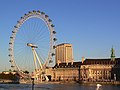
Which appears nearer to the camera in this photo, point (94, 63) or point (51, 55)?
point (51, 55)

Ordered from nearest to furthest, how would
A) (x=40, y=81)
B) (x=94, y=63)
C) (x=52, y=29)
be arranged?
(x=52, y=29), (x=40, y=81), (x=94, y=63)

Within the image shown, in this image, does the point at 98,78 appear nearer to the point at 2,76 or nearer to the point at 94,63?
the point at 94,63

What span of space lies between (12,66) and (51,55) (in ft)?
33.9

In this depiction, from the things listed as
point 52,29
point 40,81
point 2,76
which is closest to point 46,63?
point 52,29

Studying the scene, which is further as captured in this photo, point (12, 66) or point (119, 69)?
point (119, 69)

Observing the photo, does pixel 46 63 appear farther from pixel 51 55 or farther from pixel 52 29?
pixel 52 29

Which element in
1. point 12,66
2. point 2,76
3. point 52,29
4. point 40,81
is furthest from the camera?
point 2,76

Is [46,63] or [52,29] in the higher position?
[52,29]

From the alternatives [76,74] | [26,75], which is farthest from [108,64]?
[26,75]

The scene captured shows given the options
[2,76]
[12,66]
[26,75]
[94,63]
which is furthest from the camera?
[2,76]

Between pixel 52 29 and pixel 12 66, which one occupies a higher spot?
pixel 52 29

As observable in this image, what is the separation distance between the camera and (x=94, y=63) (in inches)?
6329

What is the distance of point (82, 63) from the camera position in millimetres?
165375

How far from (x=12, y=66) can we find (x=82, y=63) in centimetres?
8084
